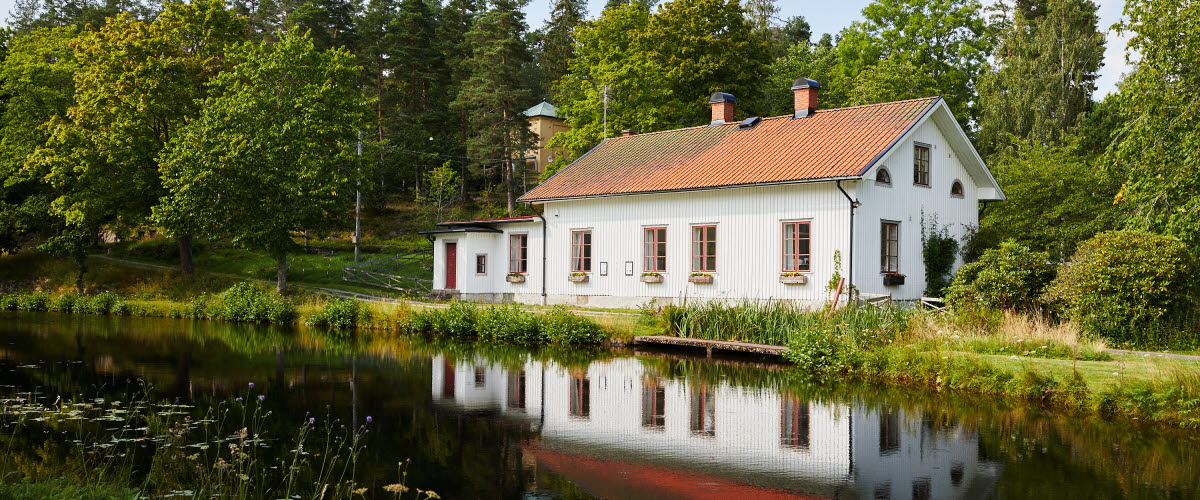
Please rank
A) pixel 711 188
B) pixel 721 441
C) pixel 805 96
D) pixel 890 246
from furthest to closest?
1. pixel 805 96
2. pixel 711 188
3. pixel 890 246
4. pixel 721 441

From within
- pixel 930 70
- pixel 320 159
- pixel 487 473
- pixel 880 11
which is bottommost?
pixel 487 473

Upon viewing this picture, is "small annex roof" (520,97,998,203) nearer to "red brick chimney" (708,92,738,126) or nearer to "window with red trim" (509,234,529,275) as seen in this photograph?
"red brick chimney" (708,92,738,126)

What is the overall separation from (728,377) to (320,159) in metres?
20.3

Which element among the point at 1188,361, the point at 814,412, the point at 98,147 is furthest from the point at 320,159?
the point at 1188,361

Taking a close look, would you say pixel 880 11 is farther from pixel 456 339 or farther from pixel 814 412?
pixel 814 412

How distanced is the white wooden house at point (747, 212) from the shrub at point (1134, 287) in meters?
5.97

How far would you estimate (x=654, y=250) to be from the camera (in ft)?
86.3

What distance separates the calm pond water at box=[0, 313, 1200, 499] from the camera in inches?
335

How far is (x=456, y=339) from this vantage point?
22.6 m

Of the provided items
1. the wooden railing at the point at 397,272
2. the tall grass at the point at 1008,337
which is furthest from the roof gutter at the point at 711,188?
the wooden railing at the point at 397,272

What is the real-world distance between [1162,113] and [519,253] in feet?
59.7

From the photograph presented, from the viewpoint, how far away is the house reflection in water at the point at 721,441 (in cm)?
842

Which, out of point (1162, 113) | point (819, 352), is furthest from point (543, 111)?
point (819, 352)

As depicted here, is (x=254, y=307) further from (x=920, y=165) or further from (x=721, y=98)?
(x=920, y=165)
